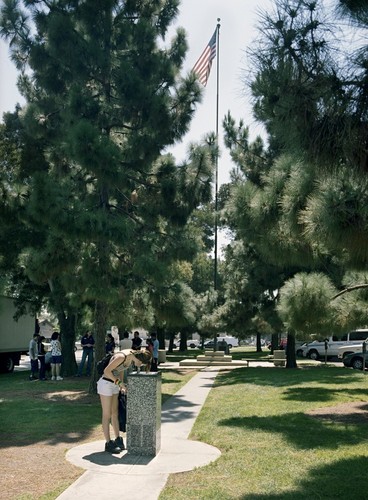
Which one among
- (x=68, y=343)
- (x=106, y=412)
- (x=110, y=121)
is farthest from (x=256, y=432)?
(x=68, y=343)

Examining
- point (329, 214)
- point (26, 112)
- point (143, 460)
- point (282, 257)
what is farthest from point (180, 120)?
point (143, 460)

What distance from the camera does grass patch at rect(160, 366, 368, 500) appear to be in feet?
20.4

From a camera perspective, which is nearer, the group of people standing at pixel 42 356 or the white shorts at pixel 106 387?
the white shorts at pixel 106 387

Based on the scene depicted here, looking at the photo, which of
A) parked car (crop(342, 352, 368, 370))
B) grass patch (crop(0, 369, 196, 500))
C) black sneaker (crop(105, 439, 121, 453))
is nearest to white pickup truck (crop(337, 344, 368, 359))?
parked car (crop(342, 352, 368, 370))

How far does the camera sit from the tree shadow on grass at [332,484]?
596 cm

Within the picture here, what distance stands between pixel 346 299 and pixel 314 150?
179 inches

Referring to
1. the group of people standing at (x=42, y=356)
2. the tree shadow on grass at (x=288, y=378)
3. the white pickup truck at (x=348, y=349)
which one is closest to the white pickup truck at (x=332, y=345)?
the white pickup truck at (x=348, y=349)

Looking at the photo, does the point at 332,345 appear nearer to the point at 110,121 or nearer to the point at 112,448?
the point at 110,121

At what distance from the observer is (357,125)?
6480mm

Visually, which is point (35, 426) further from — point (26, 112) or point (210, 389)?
point (26, 112)

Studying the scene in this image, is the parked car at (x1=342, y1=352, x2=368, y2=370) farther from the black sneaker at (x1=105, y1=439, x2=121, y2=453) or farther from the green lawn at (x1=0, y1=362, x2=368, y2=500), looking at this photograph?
the black sneaker at (x1=105, y1=439, x2=121, y2=453)

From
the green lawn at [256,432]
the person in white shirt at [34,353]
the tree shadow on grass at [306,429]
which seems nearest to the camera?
the green lawn at [256,432]

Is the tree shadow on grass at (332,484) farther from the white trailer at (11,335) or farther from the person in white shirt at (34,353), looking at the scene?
the white trailer at (11,335)

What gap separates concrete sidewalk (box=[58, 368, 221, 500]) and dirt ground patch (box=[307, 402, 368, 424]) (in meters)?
2.68
